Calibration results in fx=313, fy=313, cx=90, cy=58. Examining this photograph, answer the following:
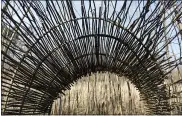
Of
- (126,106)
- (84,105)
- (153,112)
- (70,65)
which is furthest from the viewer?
(126,106)

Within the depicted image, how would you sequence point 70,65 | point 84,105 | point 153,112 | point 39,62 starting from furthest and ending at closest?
point 84,105 < point 153,112 < point 70,65 < point 39,62

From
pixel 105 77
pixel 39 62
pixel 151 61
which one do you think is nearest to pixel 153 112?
pixel 151 61

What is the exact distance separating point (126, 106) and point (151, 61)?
63cm

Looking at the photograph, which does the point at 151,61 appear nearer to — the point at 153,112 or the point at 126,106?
the point at 153,112

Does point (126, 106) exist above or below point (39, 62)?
below

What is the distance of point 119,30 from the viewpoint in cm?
113

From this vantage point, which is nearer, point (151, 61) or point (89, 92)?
point (151, 61)

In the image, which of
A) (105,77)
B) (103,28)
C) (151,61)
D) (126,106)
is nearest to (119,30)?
(103,28)

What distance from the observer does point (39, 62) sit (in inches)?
45.8

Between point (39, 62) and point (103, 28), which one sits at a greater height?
point (103, 28)

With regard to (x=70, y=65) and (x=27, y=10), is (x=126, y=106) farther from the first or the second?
(x=27, y=10)

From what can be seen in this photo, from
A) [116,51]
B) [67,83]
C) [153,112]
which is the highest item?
[116,51]

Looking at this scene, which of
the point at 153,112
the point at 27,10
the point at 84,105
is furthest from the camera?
the point at 84,105

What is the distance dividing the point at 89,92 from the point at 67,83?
1.28 ft
